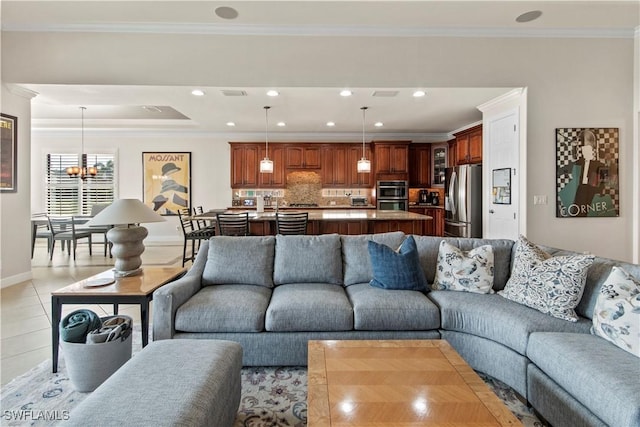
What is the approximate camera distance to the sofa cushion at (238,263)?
2807 mm

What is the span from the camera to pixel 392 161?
8.04 meters

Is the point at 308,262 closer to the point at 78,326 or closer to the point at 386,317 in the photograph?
the point at 386,317

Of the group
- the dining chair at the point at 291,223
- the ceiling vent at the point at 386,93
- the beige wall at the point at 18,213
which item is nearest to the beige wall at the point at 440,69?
the ceiling vent at the point at 386,93

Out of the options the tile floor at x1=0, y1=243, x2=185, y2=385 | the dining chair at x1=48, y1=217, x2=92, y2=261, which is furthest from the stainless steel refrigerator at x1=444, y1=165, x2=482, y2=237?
the dining chair at x1=48, y1=217, x2=92, y2=261

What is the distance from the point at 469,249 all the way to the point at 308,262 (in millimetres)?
1348

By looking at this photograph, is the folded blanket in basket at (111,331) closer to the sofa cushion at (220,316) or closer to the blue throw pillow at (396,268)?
the sofa cushion at (220,316)

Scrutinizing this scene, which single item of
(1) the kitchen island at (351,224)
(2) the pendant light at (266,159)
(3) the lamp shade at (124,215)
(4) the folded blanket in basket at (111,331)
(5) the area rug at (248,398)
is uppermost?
(2) the pendant light at (266,159)

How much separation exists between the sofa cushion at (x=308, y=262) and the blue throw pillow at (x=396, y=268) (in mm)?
322

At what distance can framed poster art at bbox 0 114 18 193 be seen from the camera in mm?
4379

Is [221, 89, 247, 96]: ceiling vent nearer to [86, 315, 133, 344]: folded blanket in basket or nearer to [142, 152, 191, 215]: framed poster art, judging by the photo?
[86, 315, 133, 344]: folded blanket in basket

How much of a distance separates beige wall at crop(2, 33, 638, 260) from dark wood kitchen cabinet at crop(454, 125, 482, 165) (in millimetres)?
1920

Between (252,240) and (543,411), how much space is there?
2248 millimetres

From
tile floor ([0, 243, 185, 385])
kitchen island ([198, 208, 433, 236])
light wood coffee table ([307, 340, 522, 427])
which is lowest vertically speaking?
tile floor ([0, 243, 185, 385])

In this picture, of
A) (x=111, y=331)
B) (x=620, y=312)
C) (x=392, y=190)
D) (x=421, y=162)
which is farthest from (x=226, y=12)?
(x=421, y=162)
